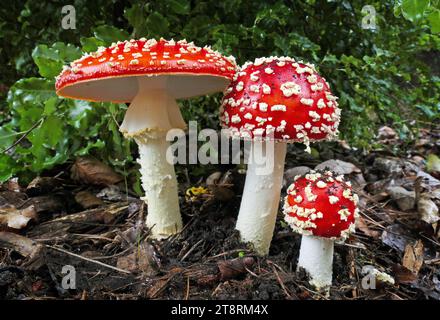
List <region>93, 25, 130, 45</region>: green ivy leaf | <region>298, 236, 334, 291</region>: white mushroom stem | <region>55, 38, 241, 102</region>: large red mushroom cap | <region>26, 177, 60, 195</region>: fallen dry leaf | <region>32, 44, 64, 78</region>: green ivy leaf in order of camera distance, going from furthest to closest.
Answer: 1. <region>26, 177, 60, 195</region>: fallen dry leaf
2. <region>32, 44, 64, 78</region>: green ivy leaf
3. <region>93, 25, 130, 45</region>: green ivy leaf
4. <region>298, 236, 334, 291</region>: white mushroom stem
5. <region>55, 38, 241, 102</region>: large red mushroom cap

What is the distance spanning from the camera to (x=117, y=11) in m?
4.03

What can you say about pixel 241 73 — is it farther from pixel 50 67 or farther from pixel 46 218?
pixel 46 218

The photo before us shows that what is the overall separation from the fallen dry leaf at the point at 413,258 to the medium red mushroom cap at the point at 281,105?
116 cm

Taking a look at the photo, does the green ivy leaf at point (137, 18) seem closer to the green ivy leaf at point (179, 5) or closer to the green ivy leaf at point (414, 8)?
the green ivy leaf at point (179, 5)

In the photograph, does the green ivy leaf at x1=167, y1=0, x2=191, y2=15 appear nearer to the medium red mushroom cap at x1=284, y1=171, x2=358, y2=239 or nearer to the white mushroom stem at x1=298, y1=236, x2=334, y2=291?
the medium red mushroom cap at x1=284, y1=171, x2=358, y2=239

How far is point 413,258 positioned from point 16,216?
117 inches

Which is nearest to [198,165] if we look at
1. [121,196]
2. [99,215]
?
[121,196]

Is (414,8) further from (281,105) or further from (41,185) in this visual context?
(41,185)

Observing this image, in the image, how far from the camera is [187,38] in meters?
3.48

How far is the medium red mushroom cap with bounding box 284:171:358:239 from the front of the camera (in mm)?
2436

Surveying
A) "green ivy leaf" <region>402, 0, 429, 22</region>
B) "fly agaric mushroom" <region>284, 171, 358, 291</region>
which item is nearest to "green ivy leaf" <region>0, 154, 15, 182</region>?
"fly agaric mushroom" <region>284, 171, 358, 291</region>

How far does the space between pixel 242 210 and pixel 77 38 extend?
236cm

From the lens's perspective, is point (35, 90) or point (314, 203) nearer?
point (314, 203)

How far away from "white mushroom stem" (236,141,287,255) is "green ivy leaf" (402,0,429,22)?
1.07m
